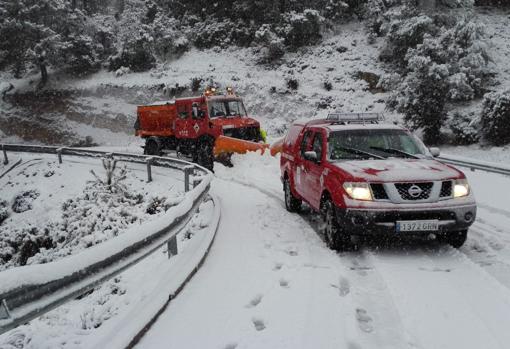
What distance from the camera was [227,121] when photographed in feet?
54.1

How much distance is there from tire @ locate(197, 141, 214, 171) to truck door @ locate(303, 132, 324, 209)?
8653 mm

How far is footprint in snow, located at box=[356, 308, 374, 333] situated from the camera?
404 centimetres

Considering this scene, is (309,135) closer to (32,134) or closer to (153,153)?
(153,153)

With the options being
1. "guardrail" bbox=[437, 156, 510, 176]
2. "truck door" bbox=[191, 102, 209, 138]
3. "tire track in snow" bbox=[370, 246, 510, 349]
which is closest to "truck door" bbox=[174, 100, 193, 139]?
"truck door" bbox=[191, 102, 209, 138]

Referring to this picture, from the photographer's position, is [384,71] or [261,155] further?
[384,71]

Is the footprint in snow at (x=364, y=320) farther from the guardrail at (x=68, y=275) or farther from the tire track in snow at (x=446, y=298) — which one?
the guardrail at (x=68, y=275)

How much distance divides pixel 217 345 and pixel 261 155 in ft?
41.2

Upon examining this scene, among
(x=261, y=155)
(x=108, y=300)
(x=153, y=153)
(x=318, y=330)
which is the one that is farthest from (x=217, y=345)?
(x=153, y=153)

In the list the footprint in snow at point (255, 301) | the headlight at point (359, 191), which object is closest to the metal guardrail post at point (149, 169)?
the headlight at point (359, 191)

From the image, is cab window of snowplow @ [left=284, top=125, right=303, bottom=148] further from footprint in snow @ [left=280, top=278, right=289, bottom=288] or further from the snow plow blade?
the snow plow blade

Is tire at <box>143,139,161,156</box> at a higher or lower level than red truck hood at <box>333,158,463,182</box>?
lower

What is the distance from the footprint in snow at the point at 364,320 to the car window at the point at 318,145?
3.47m

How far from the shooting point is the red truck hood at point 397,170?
19.7 feet

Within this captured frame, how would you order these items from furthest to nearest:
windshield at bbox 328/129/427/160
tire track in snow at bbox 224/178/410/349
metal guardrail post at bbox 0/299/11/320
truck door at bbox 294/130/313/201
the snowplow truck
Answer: the snowplow truck, truck door at bbox 294/130/313/201, windshield at bbox 328/129/427/160, tire track in snow at bbox 224/178/410/349, metal guardrail post at bbox 0/299/11/320
